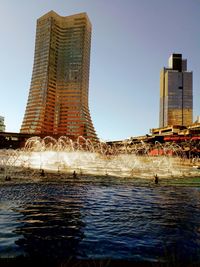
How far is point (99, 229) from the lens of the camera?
12.8m

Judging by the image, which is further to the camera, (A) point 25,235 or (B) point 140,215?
(B) point 140,215

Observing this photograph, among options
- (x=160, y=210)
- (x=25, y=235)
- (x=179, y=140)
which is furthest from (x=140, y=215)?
(x=179, y=140)

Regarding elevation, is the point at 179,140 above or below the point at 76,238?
above

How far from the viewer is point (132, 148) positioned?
170 m

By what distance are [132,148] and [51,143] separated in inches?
1905

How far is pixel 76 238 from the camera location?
11414 millimetres

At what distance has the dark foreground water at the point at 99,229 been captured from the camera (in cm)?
977

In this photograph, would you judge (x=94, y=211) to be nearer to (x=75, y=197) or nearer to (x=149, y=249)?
(x=75, y=197)


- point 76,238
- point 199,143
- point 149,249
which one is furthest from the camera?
point 199,143

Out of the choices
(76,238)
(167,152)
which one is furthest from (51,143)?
(76,238)

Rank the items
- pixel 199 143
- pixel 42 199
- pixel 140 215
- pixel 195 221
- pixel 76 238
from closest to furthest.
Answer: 1. pixel 76 238
2. pixel 195 221
3. pixel 140 215
4. pixel 42 199
5. pixel 199 143

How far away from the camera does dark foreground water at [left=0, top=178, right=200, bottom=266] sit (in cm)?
977

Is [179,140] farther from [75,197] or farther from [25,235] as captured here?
[25,235]

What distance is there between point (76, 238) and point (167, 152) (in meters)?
115
